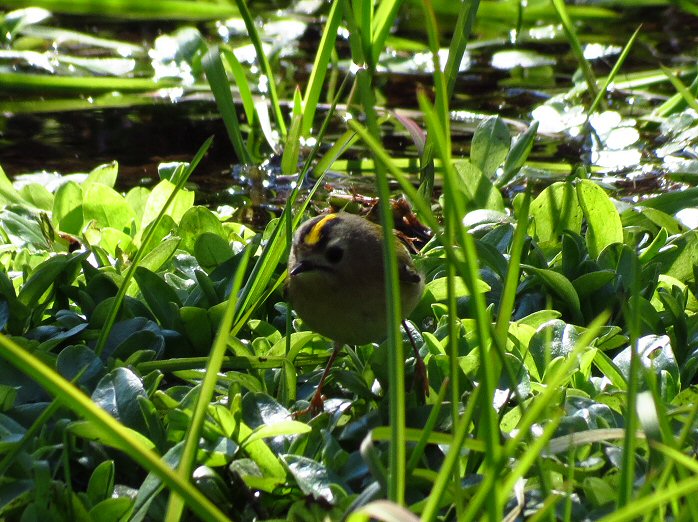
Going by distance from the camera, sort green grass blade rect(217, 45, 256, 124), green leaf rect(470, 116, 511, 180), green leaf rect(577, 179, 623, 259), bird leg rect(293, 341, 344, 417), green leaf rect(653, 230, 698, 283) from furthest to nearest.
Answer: green grass blade rect(217, 45, 256, 124), green leaf rect(470, 116, 511, 180), green leaf rect(577, 179, 623, 259), green leaf rect(653, 230, 698, 283), bird leg rect(293, 341, 344, 417)

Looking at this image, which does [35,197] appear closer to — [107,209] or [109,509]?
[107,209]

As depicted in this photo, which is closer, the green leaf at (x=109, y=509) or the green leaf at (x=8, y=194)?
the green leaf at (x=109, y=509)

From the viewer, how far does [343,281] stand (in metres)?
3.28

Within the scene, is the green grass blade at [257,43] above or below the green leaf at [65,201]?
above

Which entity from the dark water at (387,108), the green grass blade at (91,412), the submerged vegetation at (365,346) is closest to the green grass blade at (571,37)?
the submerged vegetation at (365,346)

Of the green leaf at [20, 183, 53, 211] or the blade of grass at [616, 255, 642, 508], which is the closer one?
the blade of grass at [616, 255, 642, 508]

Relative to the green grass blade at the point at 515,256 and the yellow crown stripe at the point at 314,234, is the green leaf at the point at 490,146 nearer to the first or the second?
the yellow crown stripe at the point at 314,234

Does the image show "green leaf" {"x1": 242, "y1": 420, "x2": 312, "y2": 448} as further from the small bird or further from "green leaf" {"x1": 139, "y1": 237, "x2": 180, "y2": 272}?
"green leaf" {"x1": 139, "y1": 237, "x2": 180, "y2": 272}

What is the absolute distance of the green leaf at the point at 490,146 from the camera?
4469 millimetres

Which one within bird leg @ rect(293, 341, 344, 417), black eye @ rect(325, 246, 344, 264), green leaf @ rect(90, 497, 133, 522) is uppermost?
black eye @ rect(325, 246, 344, 264)

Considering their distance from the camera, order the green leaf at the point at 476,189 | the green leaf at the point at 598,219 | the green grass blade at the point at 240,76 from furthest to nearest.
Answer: the green grass blade at the point at 240,76
the green leaf at the point at 476,189
the green leaf at the point at 598,219

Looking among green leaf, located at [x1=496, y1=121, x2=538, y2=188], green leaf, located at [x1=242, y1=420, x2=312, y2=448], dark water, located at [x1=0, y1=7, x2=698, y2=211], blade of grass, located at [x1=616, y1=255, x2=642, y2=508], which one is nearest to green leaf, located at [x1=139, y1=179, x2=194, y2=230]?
dark water, located at [x1=0, y1=7, x2=698, y2=211]

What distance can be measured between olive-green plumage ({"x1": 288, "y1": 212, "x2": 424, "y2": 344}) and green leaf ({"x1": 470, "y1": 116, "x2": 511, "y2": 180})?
1.15 m

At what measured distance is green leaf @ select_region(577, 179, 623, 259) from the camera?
3664 mm
